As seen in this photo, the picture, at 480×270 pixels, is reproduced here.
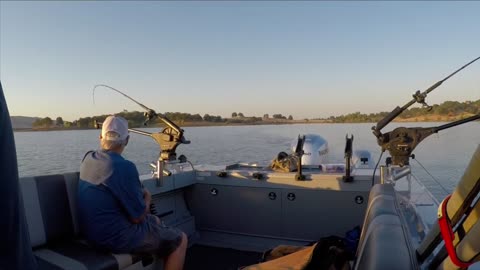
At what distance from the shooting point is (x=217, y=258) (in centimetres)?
359

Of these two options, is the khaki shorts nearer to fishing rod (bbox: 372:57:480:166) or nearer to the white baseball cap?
the white baseball cap

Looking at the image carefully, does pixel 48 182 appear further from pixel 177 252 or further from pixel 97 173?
pixel 177 252

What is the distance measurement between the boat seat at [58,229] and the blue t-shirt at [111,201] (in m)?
0.12

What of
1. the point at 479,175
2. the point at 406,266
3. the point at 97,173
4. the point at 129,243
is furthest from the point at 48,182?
the point at 479,175

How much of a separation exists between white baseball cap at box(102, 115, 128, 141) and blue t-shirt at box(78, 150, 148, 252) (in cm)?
10

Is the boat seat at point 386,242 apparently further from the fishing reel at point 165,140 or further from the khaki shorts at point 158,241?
the fishing reel at point 165,140

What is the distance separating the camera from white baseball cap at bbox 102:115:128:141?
2.38 meters

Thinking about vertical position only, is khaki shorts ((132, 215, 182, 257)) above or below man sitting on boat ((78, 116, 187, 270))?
below

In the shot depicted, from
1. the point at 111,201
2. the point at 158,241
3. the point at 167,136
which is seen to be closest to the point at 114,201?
the point at 111,201

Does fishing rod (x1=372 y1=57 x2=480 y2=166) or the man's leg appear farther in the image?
fishing rod (x1=372 y1=57 x2=480 y2=166)

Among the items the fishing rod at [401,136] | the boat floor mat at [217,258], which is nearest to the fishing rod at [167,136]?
the boat floor mat at [217,258]

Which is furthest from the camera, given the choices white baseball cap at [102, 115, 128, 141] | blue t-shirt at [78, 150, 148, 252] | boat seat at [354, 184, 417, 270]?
white baseball cap at [102, 115, 128, 141]

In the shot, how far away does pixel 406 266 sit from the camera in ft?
3.51

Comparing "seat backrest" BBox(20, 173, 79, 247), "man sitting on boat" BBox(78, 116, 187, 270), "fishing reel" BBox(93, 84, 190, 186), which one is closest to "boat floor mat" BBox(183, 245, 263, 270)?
"fishing reel" BBox(93, 84, 190, 186)
